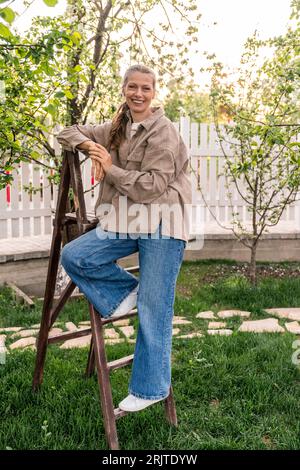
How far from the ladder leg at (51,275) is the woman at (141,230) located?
0.41 meters

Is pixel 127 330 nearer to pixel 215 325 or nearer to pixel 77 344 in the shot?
pixel 77 344

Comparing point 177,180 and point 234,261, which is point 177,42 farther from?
point 177,180

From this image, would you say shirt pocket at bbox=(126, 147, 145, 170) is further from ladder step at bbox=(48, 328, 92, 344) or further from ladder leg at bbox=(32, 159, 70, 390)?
ladder step at bbox=(48, 328, 92, 344)

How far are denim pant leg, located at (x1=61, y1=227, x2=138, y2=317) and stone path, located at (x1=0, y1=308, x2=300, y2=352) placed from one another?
5.19 feet

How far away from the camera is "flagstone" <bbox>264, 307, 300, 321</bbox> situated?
4984 mm

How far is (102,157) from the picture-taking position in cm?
255

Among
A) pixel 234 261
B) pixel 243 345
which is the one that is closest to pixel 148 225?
pixel 243 345

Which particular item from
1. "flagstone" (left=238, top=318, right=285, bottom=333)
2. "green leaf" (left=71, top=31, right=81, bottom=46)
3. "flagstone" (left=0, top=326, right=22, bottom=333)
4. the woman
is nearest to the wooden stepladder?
the woman

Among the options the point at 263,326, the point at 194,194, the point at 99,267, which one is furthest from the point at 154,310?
the point at 194,194

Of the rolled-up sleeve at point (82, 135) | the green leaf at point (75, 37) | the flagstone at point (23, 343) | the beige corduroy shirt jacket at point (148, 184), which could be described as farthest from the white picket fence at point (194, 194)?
the beige corduroy shirt jacket at point (148, 184)

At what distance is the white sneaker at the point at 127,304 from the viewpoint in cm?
268

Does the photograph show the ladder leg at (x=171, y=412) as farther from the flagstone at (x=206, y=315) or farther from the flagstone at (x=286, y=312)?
the flagstone at (x=286, y=312)

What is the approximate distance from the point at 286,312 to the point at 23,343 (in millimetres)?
2533
